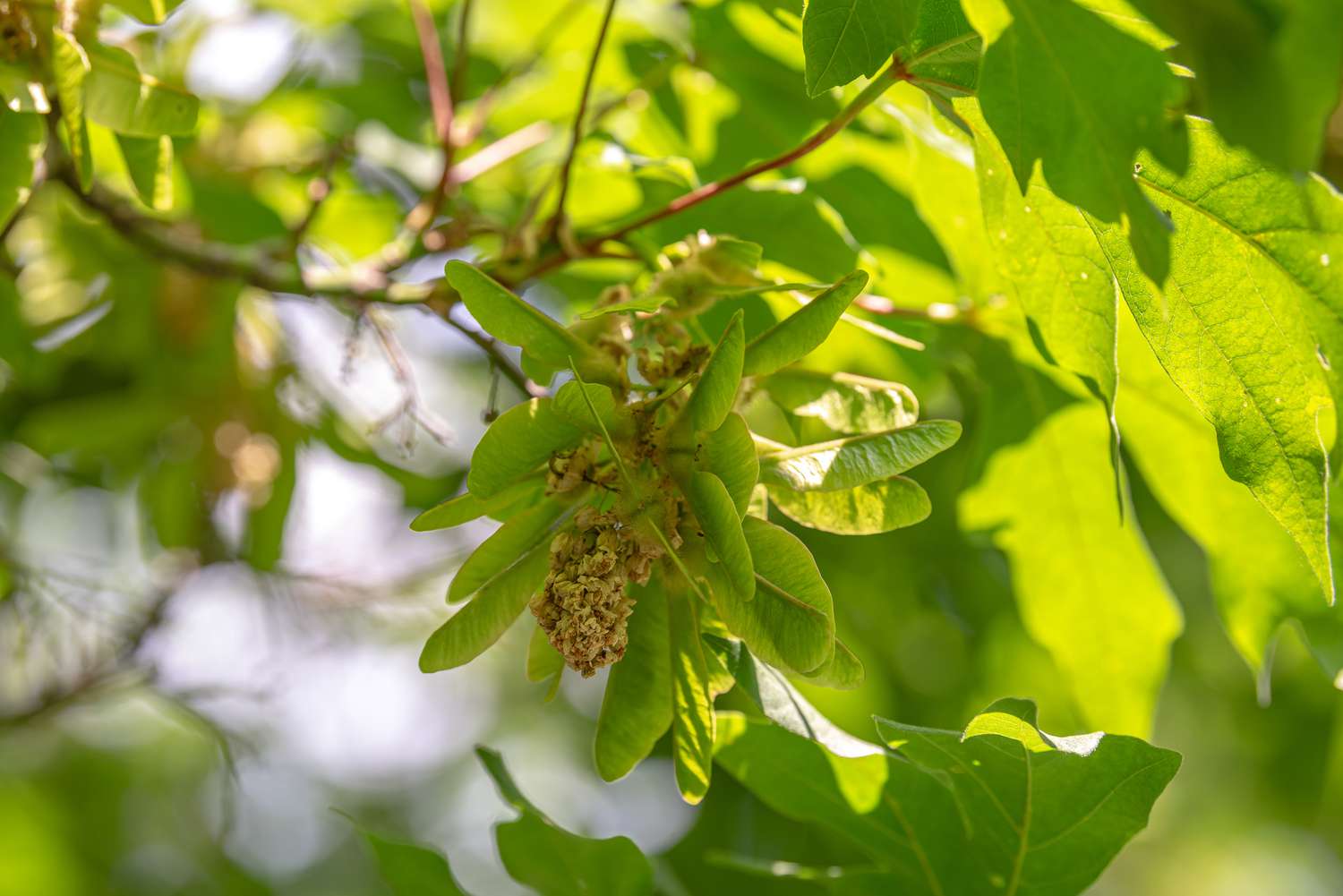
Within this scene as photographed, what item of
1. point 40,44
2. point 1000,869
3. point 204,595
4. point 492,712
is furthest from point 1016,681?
point 492,712

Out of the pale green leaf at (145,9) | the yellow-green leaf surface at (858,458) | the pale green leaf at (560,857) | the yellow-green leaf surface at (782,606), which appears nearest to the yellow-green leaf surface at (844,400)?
the yellow-green leaf surface at (858,458)

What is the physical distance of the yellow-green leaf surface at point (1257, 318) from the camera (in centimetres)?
102

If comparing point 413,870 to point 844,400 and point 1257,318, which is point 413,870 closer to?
point 844,400

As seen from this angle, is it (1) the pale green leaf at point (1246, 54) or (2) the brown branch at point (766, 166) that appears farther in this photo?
(2) the brown branch at point (766, 166)

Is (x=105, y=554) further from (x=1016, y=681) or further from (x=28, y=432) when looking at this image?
(x=1016, y=681)

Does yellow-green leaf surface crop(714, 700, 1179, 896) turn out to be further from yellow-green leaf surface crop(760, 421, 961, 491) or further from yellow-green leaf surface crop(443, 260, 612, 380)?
yellow-green leaf surface crop(443, 260, 612, 380)

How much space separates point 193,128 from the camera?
1.14 meters

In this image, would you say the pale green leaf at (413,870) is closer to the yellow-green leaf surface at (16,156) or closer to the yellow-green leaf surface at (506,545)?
the yellow-green leaf surface at (506,545)

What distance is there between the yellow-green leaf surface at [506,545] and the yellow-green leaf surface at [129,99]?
0.52m

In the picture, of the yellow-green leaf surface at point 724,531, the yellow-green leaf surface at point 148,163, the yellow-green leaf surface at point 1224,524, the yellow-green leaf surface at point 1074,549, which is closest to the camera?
the yellow-green leaf surface at point 724,531

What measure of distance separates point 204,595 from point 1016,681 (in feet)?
5.05

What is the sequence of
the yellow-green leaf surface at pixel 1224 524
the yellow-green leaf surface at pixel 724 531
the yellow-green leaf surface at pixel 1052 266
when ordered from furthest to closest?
the yellow-green leaf surface at pixel 1224 524, the yellow-green leaf surface at pixel 1052 266, the yellow-green leaf surface at pixel 724 531

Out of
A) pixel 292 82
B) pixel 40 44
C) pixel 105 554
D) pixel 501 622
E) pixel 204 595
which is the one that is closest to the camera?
pixel 501 622

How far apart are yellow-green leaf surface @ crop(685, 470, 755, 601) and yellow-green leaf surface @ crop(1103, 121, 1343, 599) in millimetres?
424
